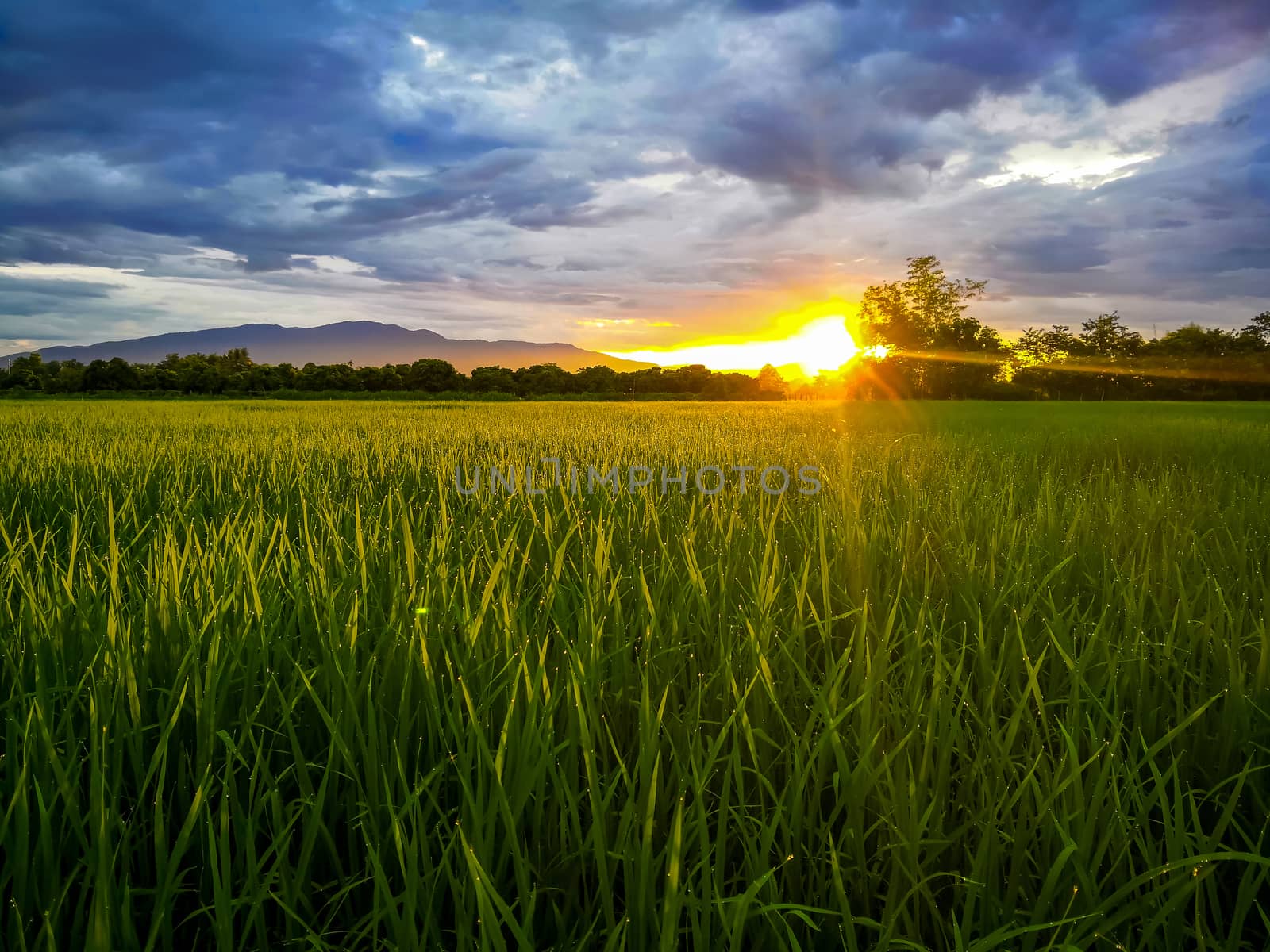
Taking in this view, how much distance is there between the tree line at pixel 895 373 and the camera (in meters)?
34.8

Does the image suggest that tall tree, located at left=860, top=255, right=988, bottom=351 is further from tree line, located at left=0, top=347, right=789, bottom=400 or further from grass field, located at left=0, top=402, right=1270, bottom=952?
grass field, located at left=0, top=402, right=1270, bottom=952

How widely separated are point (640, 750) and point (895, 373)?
2500 inches

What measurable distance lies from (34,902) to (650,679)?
987 millimetres

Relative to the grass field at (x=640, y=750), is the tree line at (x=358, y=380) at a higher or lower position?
higher

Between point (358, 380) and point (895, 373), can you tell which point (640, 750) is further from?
point (895, 373)

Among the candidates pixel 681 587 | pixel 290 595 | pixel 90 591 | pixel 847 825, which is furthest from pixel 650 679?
pixel 90 591

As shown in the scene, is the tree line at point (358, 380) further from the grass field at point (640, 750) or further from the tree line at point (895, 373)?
the grass field at point (640, 750)

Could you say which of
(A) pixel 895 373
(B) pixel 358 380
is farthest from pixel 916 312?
(B) pixel 358 380

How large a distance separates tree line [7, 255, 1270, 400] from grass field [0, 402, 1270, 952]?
3038 cm

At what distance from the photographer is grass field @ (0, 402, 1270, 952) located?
847 millimetres

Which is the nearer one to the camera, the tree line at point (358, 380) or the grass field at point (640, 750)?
the grass field at point (640, 750)

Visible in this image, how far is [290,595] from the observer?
1.65 metres

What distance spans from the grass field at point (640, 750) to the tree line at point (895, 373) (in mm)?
30379

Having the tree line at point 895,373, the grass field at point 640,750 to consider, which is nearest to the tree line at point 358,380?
the tree line at point 895,373
